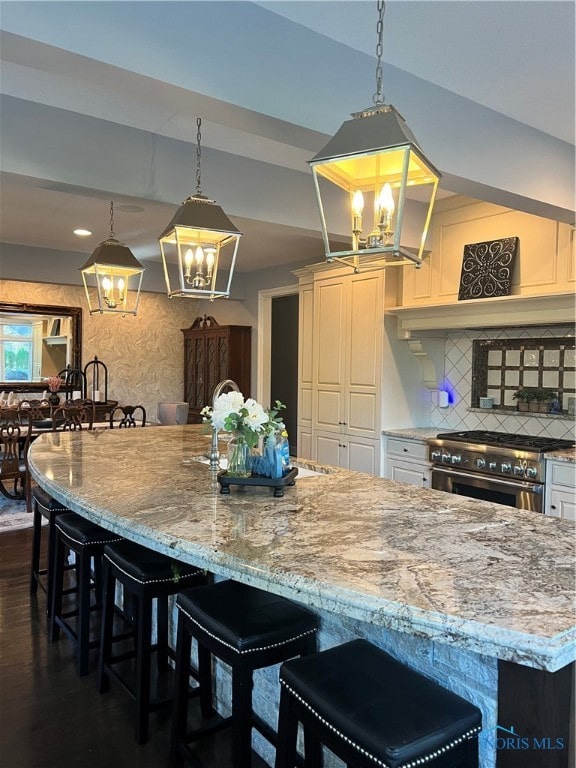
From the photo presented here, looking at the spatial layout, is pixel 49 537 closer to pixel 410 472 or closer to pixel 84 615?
pixel 84 615

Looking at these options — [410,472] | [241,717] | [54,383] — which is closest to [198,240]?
[241,717]

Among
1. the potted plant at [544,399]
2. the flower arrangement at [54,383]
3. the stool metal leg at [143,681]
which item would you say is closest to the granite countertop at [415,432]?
the potted plant at [544,399]

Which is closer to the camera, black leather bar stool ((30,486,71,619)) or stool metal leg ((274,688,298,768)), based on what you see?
stool metal leg ((274,688,298,768))

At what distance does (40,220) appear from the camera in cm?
478

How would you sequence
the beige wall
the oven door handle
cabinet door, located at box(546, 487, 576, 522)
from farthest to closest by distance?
the beige wall
the oven door handle
cabinet door, located at box(546, 487, 576, 522)

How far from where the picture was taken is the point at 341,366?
16.1 ft

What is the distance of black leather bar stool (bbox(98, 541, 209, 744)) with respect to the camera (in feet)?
6.57

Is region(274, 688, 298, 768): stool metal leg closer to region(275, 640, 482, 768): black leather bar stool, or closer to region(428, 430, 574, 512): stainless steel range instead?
region(275, 640, 482, 768): black leather bar stool

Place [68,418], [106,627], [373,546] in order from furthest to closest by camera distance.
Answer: [68,418] < [106,627] < [373,546]

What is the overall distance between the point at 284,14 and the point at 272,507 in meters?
1.75

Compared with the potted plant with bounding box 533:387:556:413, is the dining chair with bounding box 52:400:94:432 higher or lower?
lower

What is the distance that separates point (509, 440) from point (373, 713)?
3003mm

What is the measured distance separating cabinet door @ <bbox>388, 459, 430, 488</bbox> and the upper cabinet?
1.11 metres

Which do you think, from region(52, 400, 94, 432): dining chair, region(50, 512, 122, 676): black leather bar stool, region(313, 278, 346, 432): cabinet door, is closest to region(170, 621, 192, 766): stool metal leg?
region(50, 512, 122, 676): black leather bar stool
